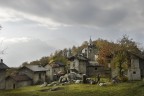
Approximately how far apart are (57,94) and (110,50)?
106 ft

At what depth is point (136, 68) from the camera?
2542 inches

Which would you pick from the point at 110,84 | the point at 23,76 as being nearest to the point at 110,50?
the point at 110,84

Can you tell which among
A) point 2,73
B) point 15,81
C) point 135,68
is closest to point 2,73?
point 2,73

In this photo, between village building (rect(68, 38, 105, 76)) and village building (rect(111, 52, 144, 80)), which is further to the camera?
village building (rect(68, 38, 105, 76))

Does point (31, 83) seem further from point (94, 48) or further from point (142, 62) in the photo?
point (94, 48)

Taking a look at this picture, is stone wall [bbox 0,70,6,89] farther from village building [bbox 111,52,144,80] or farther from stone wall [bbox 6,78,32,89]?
village building [bbox 111,52,144,80]

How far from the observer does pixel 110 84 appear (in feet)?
178

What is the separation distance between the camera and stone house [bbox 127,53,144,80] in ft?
210

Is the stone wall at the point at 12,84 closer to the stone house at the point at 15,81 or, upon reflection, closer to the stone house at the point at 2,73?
the stone house at the point at 15,81

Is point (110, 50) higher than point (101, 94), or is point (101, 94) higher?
point (110, 50)

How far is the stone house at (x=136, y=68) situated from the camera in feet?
210

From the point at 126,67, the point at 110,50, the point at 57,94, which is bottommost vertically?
the point at 57,94

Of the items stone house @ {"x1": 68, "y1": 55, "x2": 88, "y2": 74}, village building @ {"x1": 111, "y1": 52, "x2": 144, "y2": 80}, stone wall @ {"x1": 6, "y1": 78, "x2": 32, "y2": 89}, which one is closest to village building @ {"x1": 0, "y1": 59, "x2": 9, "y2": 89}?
stone wall @ {"x1": 6, "y1": 78, "x2": 32, "y2": 89}

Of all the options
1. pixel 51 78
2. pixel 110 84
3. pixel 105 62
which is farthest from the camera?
pixel 51 78
